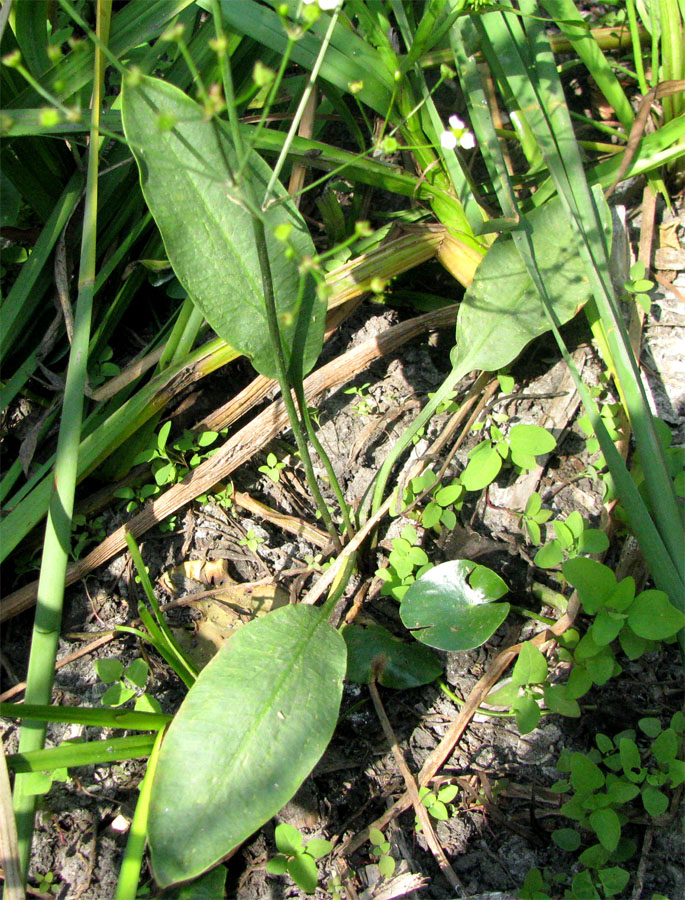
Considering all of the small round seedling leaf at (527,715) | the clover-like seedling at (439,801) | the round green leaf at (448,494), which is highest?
the round green leaf at (448,494)

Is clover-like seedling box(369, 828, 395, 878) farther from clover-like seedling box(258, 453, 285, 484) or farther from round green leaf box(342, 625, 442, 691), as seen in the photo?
clover-like seedling box(258, 453, 285, 484)

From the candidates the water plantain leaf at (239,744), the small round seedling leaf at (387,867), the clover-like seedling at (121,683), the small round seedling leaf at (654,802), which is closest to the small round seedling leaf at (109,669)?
the clover-like seedling at (121,683)

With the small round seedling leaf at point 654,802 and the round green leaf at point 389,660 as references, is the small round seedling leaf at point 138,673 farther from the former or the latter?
the small round seedling leaf at point 654,802

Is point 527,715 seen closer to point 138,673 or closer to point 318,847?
point 318,847

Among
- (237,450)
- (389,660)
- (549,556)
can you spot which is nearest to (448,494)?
(549,556)

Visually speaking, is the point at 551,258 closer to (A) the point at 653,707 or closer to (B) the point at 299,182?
(B) the point at 299,182
